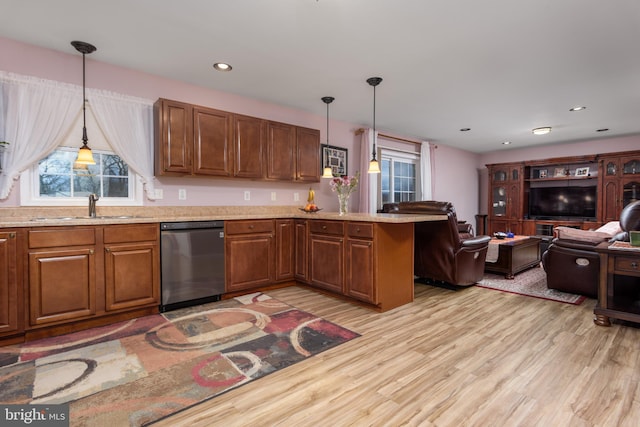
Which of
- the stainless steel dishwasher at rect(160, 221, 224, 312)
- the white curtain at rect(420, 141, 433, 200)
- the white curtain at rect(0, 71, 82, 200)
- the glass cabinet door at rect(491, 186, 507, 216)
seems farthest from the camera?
the glass cabinet door at rect(491, 186, 507, 216)

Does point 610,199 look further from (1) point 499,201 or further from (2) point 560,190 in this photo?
(1) point 499,201

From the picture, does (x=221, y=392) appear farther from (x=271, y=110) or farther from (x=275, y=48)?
(x=271, y=110)

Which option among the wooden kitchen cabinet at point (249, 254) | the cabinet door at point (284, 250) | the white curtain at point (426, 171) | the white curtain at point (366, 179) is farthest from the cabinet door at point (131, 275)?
the white curtain at point (426, 171)

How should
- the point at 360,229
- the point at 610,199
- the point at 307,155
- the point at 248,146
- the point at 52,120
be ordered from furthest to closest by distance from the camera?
the point at 610,199 → the point at 307,155 → the point at 248,146 → the point at 360,229 → the point at 52,120

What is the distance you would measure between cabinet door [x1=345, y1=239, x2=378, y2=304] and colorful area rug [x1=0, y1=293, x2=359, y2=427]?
53 centimetres

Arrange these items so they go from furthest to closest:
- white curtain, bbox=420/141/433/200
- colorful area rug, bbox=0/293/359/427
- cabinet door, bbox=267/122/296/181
A: white curtain, bbox=420/141/433/200 → cabinet door, bbox=267/122/296/181 → colorful area rug, bbox=0/293/359/427

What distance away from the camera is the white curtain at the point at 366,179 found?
537 centimetres

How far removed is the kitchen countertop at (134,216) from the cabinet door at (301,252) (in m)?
0.15

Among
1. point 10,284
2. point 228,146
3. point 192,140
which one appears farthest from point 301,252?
point 10,284

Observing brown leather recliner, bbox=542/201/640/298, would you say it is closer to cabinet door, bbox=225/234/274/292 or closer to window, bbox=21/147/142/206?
cabinet door, bbox=225/234/274/292

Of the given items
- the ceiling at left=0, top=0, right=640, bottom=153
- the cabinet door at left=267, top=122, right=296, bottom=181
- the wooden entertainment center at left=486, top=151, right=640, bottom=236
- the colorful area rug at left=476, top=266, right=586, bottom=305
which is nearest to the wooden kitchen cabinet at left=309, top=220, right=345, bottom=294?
the cabinet door at left=267, top=122, right=296, bottom=181

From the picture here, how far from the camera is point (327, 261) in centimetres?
347

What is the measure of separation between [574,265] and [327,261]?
9.09ft

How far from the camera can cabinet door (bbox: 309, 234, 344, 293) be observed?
3.32 metres
